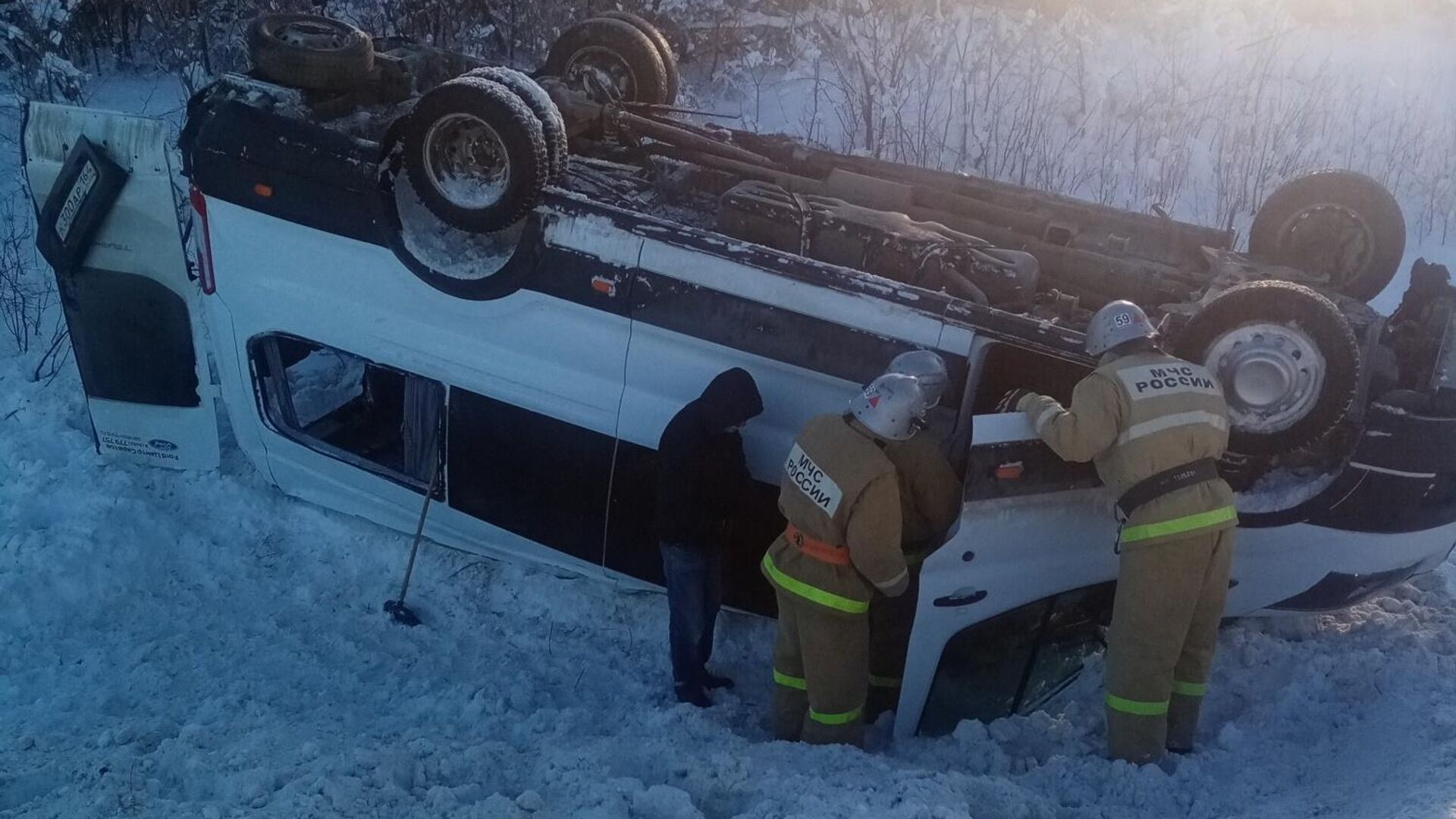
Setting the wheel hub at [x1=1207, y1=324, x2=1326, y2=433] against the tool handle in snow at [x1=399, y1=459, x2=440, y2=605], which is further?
the tool handle in snow at [x1=399, y1=459, x2=440, y2=605]

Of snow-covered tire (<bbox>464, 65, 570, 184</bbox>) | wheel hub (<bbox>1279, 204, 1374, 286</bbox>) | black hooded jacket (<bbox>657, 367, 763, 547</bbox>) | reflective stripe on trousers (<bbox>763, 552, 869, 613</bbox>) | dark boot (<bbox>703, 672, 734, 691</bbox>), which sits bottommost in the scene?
dark boot (<bbox>703, 672, 734, 691</bbox>)

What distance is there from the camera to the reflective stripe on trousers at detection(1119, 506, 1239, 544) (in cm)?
297

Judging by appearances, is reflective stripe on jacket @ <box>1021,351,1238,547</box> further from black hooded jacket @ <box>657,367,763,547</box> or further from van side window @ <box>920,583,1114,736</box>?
black hooded jacket @ <box>657,367,763,547</box>

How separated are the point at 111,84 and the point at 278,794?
25.3 feet

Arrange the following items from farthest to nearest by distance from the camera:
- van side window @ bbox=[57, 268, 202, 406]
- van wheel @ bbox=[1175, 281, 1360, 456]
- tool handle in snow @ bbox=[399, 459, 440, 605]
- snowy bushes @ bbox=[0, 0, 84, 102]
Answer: snowy bushes @ bbox=[0, 0, 84, 102] → van side window @ bbox=[57, 268, 202, 406] → tool handle in snow @ bbox=[399, 459, 440, 605] → van wheel @ bbox=[1175, 281, 1360, 456]

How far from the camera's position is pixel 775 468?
342 cm

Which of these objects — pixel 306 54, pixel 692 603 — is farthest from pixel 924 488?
pixel 306 54

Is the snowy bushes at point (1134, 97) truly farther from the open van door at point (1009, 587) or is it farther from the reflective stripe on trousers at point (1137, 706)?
the reflective stripe on trousers at point (1137, 706)

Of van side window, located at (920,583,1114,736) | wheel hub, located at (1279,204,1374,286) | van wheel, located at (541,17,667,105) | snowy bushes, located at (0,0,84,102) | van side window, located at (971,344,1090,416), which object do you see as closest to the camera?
van side window, located at (920,583,1114,736)

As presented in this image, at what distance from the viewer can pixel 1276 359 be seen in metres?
2.84

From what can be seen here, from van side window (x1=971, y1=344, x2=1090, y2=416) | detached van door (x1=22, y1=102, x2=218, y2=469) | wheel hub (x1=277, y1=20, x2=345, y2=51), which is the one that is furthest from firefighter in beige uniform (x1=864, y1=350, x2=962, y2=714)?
detached van door (x1=22, y1=102, x2=218, y2=469)

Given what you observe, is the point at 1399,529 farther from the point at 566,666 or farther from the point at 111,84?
the point at 111,84

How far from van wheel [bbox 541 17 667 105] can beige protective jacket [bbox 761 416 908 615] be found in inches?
99.7

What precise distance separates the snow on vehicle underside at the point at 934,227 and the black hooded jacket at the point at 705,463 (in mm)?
536
